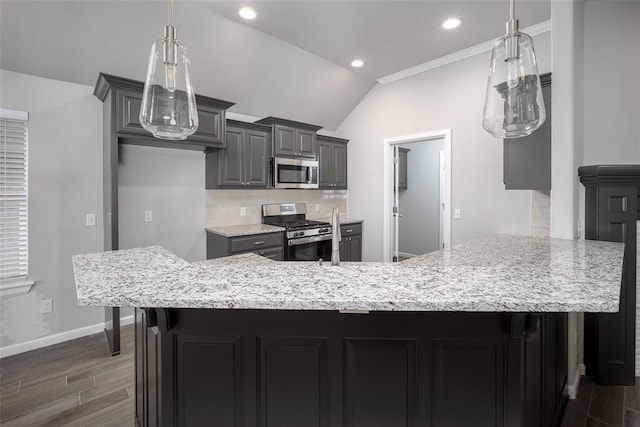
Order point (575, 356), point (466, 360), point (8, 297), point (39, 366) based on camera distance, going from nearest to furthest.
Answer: point (466, 360)
point (575, 356)
point (39, 366)
point (8, 297)

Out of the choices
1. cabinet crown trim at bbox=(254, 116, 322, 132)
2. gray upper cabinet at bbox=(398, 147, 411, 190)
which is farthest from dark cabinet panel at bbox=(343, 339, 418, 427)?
gray upper cabinet at bbox=(398, 147, 411, 190)

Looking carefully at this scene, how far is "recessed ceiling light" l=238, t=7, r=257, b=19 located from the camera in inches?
112

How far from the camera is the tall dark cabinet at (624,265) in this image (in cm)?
220

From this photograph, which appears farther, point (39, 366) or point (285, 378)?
point (39, 366)

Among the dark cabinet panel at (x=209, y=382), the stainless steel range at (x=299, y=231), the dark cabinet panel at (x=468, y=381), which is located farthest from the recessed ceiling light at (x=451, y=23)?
the dark cabinet panel at (x=209, y=382)

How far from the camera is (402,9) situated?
9.43 feet

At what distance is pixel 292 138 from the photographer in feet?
14.4

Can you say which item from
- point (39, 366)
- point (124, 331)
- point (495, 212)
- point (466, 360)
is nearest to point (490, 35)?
point (495, 212)

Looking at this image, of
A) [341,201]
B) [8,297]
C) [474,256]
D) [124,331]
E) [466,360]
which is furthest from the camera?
[341,201]

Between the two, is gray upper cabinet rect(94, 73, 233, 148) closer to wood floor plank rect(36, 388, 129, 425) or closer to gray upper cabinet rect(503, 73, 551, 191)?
wood floor plank rect(36, 388, 129, 425)

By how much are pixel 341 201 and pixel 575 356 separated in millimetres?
3689

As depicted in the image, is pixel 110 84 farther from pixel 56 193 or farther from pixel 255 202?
pixel 255 202

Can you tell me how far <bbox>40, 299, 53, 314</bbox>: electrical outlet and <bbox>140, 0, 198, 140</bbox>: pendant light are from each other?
8.31ft

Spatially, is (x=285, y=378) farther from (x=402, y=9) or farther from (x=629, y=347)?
(x=402, y=9)
